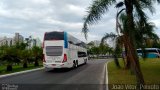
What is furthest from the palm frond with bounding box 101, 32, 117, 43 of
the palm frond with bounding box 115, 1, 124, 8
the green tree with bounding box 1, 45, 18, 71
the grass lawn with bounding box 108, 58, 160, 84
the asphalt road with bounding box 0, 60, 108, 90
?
the palm frond with bounding box 115, 1, 124, 8

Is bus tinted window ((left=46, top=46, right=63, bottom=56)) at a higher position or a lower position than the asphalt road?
higher

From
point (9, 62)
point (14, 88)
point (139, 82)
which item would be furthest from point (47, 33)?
point (139, 82)

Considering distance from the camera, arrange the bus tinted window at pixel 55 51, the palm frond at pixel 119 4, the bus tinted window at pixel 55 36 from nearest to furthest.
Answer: the palm frond at pixel 119 4 → the bus tinted window at pixel 55 51 → the bus tinted window at pixel 55 36

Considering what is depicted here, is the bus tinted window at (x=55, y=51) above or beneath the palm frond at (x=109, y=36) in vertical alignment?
beneath

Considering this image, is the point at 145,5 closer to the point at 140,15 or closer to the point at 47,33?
the point at 140,15

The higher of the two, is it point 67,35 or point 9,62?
point 67,35

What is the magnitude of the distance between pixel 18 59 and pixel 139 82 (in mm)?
24107

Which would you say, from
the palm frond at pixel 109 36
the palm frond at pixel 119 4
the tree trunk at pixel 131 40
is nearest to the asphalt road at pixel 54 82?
the tree trunk at pixel 131 40

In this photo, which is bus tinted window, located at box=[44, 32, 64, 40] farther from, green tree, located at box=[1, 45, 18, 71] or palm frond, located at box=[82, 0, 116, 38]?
palm frond, located at box=[82, 0, 116, 38]

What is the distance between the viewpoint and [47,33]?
3034cm

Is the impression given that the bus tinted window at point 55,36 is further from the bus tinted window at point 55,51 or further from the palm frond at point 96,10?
the palm frond at point 96,10

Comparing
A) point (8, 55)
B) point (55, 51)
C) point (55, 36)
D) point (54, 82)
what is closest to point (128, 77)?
point (54, 82)

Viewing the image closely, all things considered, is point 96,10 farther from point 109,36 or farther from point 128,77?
point 109,36

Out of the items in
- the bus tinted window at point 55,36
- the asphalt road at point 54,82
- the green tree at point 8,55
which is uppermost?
the bus tinted window at point 55,36
